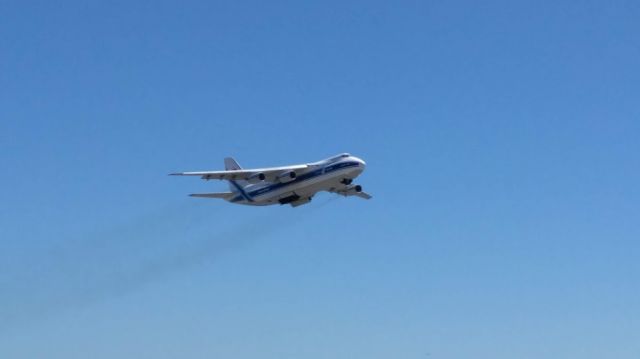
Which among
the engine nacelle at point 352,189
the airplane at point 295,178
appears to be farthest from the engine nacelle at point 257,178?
the engine nacelle at point 352,189

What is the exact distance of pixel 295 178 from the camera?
86.4 meters

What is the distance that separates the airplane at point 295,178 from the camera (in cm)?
8575

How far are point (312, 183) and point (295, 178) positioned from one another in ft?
4.01

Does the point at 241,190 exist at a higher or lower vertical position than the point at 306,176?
lower

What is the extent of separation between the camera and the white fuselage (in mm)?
85688

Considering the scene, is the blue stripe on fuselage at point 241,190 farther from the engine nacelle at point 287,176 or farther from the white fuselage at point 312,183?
the engine nacelle at point 287,176

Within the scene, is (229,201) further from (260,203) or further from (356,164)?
(356,164)

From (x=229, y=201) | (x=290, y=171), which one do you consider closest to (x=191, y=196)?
(x=229, y=201)

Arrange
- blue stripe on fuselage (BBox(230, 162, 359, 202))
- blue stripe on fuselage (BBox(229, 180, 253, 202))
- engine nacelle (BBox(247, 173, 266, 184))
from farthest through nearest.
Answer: blue stripe on fuselage (BBox(229, 180, 253, 202)) < engine nacelle (BBox(247, 173, 266, 184)) < blue stripe on fuselage (BBox(230, 162, 359, 202))

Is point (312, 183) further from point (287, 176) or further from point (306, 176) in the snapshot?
point (287, 176)

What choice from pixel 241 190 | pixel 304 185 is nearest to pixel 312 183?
pixel 304 185

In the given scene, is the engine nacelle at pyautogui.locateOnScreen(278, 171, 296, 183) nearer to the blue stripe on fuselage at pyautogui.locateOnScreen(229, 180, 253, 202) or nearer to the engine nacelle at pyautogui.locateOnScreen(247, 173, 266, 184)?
the engine nacelle at pyautogui.locateOnScreen(247, 173, 266, 184)

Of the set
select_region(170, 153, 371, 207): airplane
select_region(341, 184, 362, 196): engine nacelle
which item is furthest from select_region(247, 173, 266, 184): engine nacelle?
select_region(341, 184, 362, 196): engine nacelle

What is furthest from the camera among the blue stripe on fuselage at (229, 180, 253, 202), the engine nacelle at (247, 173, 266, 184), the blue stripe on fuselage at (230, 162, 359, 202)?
the blue stripe on fuselage at (229, 180, 253, 202)
